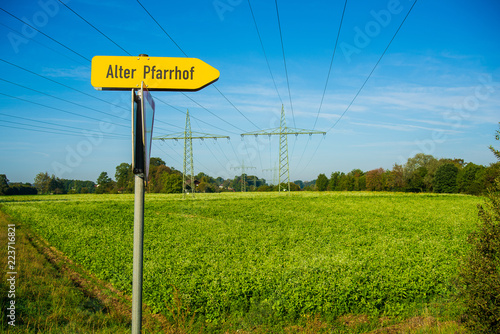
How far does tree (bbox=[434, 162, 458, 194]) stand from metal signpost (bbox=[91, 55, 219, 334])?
102100 mm

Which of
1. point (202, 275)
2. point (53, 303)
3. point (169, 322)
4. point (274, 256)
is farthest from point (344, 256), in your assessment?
point (53, 303)

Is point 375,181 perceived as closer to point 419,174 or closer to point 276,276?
point 419,174

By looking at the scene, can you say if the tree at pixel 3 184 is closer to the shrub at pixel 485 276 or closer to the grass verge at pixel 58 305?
the grass verge at pixel 58 305

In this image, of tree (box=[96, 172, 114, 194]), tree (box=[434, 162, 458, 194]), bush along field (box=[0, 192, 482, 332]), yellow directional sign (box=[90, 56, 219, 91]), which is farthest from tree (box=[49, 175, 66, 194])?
tree (box=[434, 162, 458, 194])

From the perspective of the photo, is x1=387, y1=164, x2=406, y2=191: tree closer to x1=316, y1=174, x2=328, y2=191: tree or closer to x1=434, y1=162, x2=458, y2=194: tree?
x1=434, y1=162, x2=458, y2=194: tree

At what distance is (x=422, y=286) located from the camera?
8242 millimetres

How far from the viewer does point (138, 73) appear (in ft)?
8.43

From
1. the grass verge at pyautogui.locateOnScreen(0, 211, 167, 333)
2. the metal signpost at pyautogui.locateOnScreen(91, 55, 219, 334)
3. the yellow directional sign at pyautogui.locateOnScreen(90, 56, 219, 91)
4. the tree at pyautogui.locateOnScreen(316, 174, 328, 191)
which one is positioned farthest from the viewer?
→ the tree at pyautogui.locateOnScreen(316, 174, 328, 191)

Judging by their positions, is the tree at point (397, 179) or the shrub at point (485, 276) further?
the tree at point (397, 179)

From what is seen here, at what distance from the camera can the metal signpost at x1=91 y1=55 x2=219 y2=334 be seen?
89.7 inches

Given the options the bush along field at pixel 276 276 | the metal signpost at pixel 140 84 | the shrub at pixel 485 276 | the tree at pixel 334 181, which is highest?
the tree at pixel 334 181

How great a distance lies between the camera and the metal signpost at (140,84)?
228 centimetres

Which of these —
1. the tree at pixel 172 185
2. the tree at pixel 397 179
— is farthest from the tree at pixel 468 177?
the tree at pixel 172 185

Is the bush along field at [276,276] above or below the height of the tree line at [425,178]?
below
